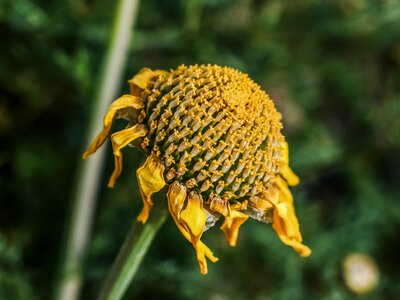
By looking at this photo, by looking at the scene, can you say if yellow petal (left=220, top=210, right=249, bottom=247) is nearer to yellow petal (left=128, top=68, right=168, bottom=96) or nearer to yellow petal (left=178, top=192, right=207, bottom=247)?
yellow petal (left=178, top=192, right=207, bottom=247)

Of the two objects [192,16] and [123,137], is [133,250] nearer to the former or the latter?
[123,137]

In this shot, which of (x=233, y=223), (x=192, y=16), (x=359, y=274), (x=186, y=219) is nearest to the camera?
(x=186, y=219)

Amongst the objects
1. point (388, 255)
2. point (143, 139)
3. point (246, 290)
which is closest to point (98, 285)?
point (246, 290)

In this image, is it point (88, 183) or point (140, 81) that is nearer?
point (140, 81)

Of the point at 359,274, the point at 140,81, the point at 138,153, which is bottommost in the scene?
the point at 359,274

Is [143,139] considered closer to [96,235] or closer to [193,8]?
[96,235]

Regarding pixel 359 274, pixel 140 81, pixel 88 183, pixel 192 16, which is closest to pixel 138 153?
pixel 88 183
